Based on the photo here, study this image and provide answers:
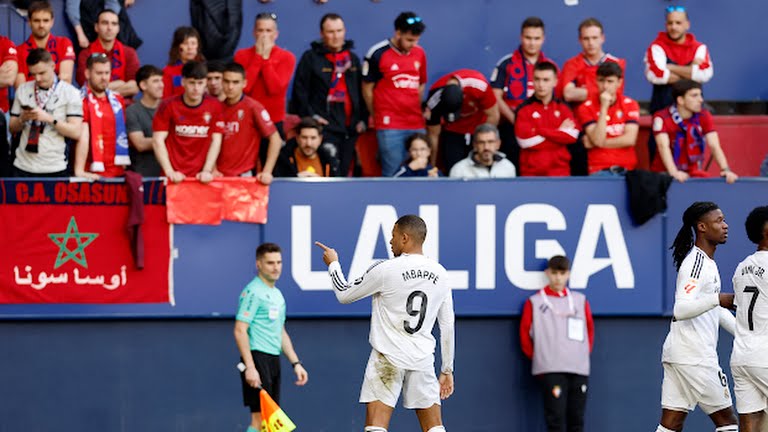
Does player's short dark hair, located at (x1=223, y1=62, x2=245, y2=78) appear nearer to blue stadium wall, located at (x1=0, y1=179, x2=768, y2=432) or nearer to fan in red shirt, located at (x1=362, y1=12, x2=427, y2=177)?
blue stadium wall, located at (x1=0, y1=179, x2=768, y2=432)

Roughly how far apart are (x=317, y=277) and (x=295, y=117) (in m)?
2.05

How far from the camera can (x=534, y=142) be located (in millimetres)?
13562

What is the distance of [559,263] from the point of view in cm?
1284

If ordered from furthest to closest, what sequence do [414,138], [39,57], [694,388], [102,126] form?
[414,138] → [102,126] → [39,57] → [694,388]

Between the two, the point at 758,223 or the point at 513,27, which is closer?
the point at 758,223

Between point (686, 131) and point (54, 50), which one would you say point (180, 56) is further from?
point (686, 131)

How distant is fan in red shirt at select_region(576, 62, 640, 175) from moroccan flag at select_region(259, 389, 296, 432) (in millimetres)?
4277

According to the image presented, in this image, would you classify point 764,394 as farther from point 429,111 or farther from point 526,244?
point 429,111

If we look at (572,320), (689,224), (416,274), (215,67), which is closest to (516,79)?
(572,320)

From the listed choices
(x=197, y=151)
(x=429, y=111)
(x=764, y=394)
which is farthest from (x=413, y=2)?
(x=764, y=394)

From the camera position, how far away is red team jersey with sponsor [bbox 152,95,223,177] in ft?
43.1

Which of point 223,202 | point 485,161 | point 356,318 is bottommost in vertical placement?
point 356,318

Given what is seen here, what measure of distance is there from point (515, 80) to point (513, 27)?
263 cm

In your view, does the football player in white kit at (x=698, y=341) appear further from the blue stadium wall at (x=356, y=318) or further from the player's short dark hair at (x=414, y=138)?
the player's short dark hair at (x=414, y=138)
